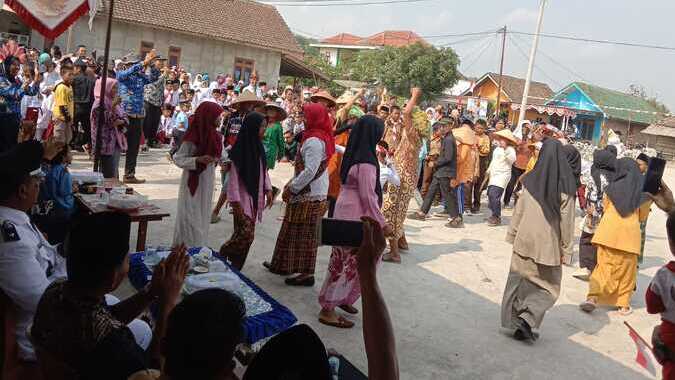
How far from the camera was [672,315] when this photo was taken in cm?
284

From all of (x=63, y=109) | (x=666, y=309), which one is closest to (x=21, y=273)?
(x=666, y=309)

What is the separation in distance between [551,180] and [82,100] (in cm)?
857

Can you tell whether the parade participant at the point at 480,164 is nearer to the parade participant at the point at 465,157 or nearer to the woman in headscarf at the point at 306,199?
the parade participant at the point at 465,157

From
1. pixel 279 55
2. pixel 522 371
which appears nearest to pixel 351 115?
pixel 522 371

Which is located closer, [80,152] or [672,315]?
[672,315]

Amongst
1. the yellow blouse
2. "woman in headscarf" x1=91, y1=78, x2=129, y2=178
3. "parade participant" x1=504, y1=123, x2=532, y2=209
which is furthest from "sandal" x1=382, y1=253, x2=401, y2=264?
"parade participant" x1=504, y1=123, x2=532, y2=209

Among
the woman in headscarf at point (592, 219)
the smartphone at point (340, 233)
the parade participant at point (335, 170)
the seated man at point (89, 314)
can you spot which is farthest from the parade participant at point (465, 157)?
the seated man at point (89, 314)

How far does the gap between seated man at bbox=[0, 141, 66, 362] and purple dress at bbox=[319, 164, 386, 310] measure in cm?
213

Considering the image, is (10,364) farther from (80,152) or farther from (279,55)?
(279,55)

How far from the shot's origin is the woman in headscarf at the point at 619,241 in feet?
18.6

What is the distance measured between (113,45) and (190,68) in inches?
139

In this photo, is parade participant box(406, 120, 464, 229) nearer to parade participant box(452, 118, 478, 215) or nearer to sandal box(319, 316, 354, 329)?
parade participant box(452, 118, 478, 215)

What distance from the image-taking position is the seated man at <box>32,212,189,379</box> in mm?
1907

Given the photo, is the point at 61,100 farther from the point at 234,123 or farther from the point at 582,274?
the point at 582,274
